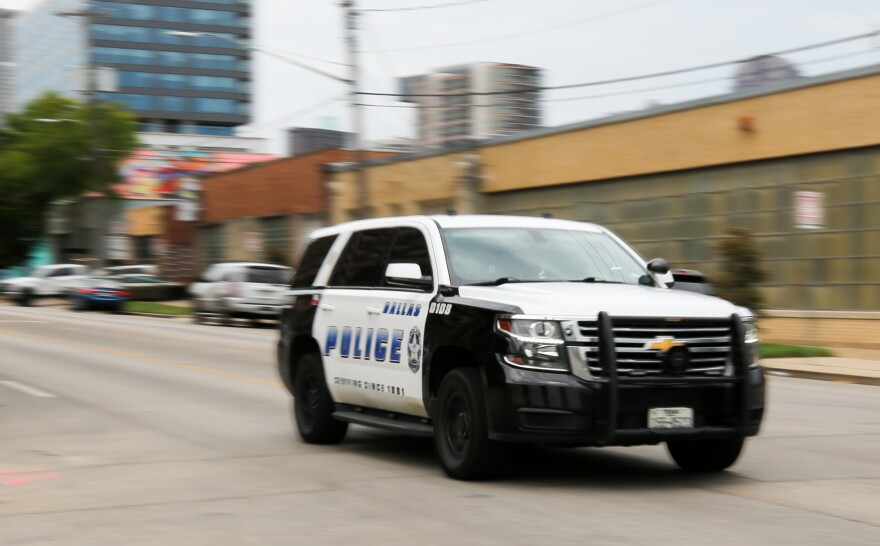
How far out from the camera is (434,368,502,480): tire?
26.6ft

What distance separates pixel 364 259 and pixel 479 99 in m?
45.1

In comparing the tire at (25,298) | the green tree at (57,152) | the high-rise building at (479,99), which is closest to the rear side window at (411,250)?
the high-rise building at (479,99)

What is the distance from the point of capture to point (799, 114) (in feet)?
91.6

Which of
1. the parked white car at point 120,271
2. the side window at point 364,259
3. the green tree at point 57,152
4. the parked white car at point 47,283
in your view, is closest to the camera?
the side window at point 364,259

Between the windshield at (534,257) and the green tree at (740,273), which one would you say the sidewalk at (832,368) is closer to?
the green tree at (740,273)

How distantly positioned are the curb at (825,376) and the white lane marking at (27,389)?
10.2 metres

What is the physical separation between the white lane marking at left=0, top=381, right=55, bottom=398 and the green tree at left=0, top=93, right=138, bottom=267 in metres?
62.8

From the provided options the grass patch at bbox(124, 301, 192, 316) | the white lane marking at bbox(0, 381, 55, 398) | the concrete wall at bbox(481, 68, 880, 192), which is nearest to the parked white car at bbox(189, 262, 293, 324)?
the concrete wall at bbox(481, 68, 880, 192)

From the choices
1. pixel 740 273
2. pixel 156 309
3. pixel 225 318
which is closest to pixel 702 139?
pixel 740 273

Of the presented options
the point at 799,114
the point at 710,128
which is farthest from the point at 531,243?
the point at 710,128

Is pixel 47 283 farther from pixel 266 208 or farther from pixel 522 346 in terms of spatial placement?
pixel 522 346

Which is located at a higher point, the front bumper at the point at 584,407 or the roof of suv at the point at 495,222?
the roof of suv at the point at 495,222

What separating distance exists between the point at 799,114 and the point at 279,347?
19.3 metres

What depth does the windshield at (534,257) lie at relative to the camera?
8.98 metres
